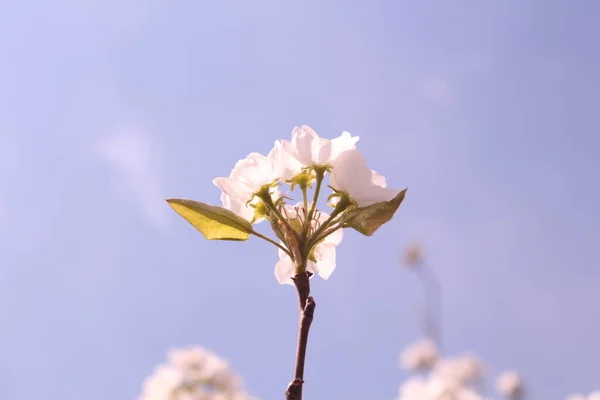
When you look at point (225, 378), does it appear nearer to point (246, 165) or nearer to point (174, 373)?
point (174, 373)

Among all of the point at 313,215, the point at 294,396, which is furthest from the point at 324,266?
the point at 294,396

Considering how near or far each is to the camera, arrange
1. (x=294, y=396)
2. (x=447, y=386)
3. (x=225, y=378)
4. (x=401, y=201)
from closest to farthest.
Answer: (x=294, y=396) → (x=401, y=201) → (x=447, y=386) → (x=225, y=378)

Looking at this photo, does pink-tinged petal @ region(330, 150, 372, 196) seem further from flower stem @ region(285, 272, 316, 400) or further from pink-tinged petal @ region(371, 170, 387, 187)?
flower stem @ region(285, 272, 316, 400)

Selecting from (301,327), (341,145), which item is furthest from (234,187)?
(301,327)

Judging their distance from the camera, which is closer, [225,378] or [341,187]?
[341,187]

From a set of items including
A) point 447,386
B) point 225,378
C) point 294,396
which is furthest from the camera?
point 225,378
